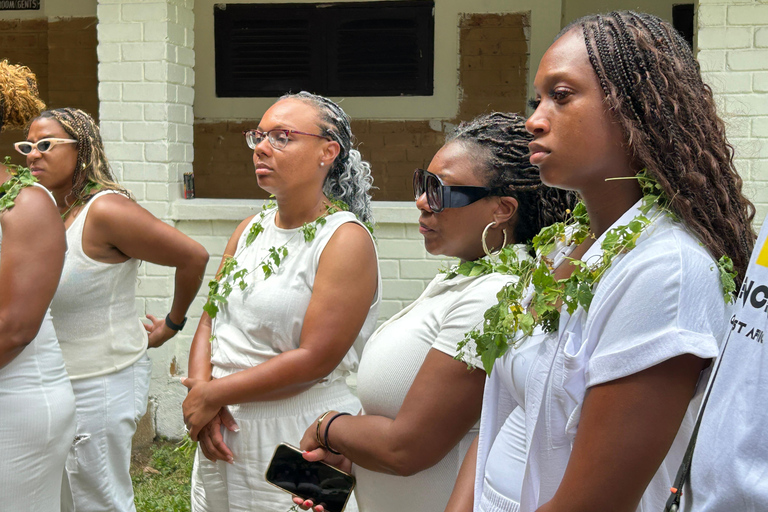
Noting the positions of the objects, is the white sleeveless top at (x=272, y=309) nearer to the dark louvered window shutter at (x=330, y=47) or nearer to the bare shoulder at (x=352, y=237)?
the bare shoulder at (x=352, y=237)

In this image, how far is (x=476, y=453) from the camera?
1.82 metres

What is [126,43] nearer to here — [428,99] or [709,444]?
[428,99]

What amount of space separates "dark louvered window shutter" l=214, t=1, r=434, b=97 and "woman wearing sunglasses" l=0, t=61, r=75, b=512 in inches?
213

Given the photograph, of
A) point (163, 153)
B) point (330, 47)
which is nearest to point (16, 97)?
point (163, 153)

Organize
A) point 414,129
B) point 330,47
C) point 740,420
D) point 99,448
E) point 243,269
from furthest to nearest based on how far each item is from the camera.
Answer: point 414,129 < point 330,47 < point 99,448 < point 243,269 < point 740,420

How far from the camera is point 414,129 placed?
313 inches

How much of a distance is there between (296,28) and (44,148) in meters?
4.61

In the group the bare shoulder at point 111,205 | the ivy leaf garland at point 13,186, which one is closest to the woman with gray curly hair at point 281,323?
the bare shoulder at point 111,205

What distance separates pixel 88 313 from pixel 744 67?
3566 millimetres

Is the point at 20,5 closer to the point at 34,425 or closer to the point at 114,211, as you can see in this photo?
the point at 114,211

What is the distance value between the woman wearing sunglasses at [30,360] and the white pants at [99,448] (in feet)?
1.85

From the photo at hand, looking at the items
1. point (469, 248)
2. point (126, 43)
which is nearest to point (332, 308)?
point (469, 248)

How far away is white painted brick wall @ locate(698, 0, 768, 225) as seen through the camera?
4.40m

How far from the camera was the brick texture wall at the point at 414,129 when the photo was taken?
7410mm
